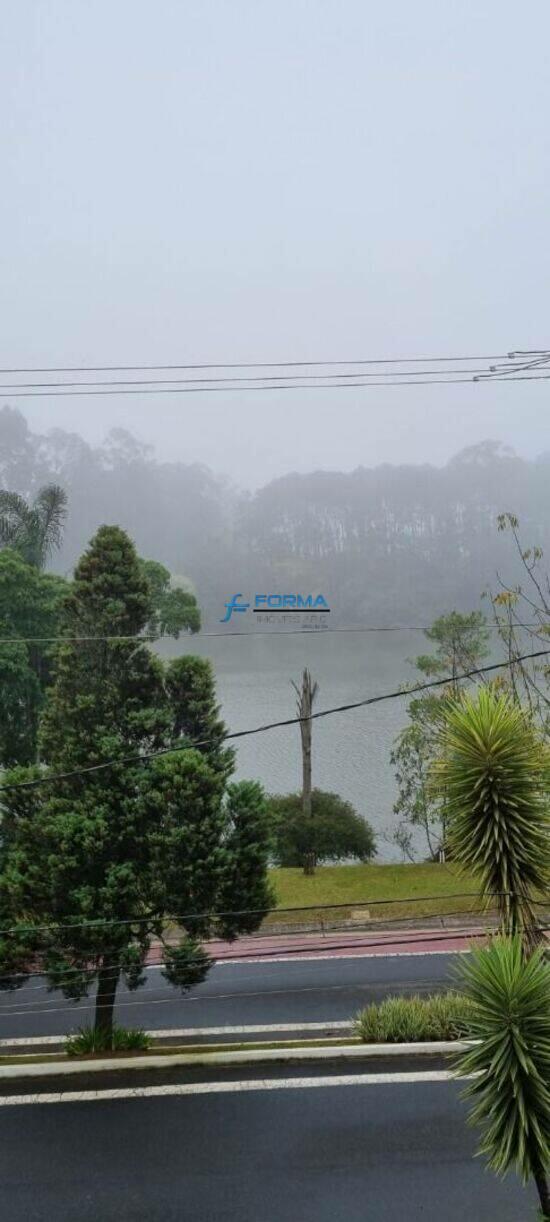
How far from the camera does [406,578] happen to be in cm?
11344

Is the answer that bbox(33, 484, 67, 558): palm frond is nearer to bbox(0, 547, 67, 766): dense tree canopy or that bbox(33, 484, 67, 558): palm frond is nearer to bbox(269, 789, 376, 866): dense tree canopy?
bbox(0, 547, 67, 766): dense tree canopy

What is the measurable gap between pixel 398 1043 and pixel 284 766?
33004mm

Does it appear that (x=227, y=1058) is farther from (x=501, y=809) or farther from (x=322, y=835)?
(x=322, y=835)

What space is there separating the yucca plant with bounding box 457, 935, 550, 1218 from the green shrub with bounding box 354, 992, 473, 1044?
6.84 metres

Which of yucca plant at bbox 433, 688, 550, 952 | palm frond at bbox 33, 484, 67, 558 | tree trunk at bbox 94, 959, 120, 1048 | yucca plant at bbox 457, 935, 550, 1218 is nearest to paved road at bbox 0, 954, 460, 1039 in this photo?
tree trunk at bbox 94, 959, 120, 1048

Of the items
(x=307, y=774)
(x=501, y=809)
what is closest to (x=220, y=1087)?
(x=501, y=809)

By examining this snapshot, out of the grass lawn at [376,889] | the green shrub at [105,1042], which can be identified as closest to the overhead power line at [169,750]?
the green shrub at [105,1042]

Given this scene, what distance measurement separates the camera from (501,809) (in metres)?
10.5

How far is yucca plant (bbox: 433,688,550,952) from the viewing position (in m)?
10.3

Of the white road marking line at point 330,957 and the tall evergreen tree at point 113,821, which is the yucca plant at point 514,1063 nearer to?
the tall evergreen tree at point 113,821

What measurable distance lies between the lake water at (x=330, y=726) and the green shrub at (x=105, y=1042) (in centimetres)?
1123

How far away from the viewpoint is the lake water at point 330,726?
43062 mm

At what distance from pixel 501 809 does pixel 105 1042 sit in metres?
9.05

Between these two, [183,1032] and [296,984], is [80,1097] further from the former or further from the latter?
[296,984]
